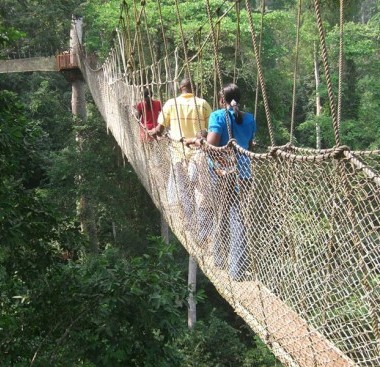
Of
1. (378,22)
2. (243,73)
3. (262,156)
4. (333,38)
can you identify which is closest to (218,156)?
(262,156)

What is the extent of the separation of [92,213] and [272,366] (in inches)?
114

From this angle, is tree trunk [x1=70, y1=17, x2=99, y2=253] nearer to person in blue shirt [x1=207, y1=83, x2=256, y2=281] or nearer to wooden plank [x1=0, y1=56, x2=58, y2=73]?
wooden plank [x1=0, y1=56, x2=58, y2=73]

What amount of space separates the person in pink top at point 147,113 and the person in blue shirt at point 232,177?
1202 millimetres

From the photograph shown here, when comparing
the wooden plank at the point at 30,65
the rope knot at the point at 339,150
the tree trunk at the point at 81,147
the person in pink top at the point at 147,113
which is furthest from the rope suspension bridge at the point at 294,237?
the tree trunk at the point at 81,147

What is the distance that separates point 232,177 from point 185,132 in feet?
2.28

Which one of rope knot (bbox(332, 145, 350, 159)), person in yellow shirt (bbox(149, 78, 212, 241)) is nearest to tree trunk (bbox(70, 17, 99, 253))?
person in yellow shirt (bbox(149, 78, 212, 241))

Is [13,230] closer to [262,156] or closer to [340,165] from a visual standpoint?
[262,156]

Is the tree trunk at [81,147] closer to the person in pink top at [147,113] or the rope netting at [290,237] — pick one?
the person in pink top at [147,113]

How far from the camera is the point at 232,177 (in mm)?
2012

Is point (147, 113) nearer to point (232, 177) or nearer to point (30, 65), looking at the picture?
point (232, 177)

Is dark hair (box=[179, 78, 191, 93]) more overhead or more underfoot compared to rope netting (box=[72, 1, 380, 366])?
more overhead

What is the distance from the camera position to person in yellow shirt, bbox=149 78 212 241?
8.25ft

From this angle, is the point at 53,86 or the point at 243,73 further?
the point at 53,86

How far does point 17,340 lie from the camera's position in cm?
274
